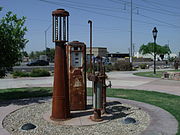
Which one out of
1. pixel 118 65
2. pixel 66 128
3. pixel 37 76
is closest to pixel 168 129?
pixel 66 128

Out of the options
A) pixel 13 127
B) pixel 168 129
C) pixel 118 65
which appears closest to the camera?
pixel 168 129

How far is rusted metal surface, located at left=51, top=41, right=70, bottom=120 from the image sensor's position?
223 inches

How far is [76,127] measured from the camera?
5.29m

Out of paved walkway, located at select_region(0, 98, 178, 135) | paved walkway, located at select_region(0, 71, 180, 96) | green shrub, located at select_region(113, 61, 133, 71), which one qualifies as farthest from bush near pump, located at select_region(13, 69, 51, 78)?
paved walkway, located at select_region(0, 98, 178, 135)

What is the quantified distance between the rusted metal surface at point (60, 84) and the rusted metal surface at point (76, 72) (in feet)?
2.64

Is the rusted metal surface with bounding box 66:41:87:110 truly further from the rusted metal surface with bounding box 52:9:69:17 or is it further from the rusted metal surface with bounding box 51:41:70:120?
the rusted metal surface with bounding box 52:9:69:17

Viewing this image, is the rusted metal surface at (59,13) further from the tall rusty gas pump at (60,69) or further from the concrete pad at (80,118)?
the concrete pad at (80,118)

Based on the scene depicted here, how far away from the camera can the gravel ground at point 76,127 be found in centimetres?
495

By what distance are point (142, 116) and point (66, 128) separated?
7.82 feet

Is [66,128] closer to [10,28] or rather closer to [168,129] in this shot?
[168,129]

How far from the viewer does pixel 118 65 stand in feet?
96.0

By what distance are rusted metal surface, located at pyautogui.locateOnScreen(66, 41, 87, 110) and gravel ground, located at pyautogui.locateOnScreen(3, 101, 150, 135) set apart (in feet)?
3.42

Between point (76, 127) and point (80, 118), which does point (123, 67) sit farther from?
point (76, 127)

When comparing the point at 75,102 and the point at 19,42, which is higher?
the point at 19,42
